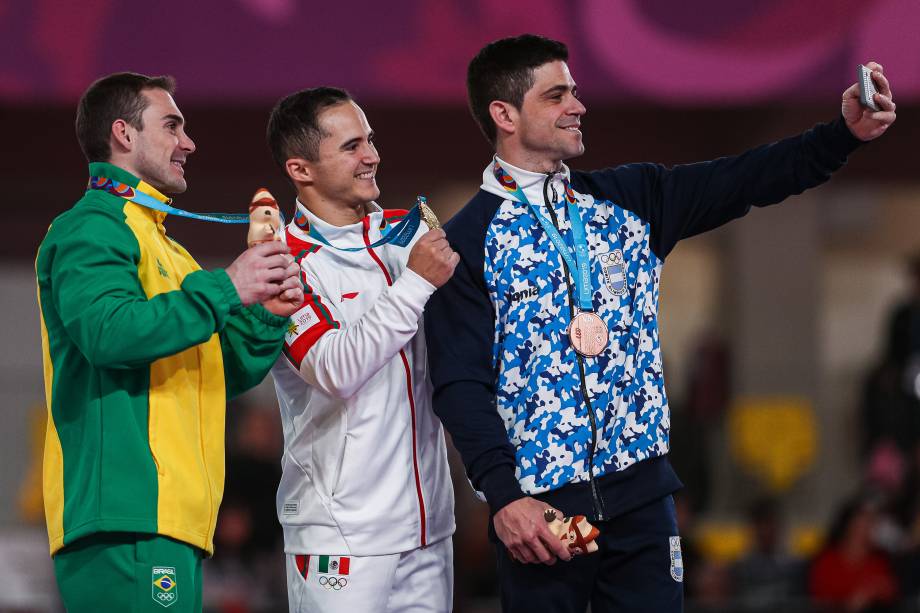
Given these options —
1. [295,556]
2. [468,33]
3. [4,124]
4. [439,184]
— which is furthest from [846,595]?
[4,124]

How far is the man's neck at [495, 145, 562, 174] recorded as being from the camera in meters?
3.20

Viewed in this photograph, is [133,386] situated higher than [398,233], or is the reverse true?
[398,233]

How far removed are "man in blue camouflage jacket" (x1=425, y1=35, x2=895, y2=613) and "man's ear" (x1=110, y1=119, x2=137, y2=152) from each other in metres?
0.76

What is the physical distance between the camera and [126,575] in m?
2.66

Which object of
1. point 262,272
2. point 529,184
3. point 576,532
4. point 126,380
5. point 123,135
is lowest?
point 576,532

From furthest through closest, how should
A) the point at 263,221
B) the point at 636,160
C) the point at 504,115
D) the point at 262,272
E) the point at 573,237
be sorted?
the point at 636,160, the point at 504,115, the point at 573,237, the point at 263,221, the point at 262,272

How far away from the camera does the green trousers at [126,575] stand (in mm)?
2654

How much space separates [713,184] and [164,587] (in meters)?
1.55

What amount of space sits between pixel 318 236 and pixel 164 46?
11.4 feet

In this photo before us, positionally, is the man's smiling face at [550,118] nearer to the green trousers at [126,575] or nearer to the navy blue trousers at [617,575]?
the navy blue trousers at [617,575]

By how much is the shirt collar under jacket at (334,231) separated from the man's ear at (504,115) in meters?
0.39

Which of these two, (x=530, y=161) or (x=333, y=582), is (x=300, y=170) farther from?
(x=333, y=582)

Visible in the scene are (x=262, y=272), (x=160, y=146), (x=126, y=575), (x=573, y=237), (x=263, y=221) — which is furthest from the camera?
(x=573, y=237)

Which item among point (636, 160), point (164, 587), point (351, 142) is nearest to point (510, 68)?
point (351, 142)
